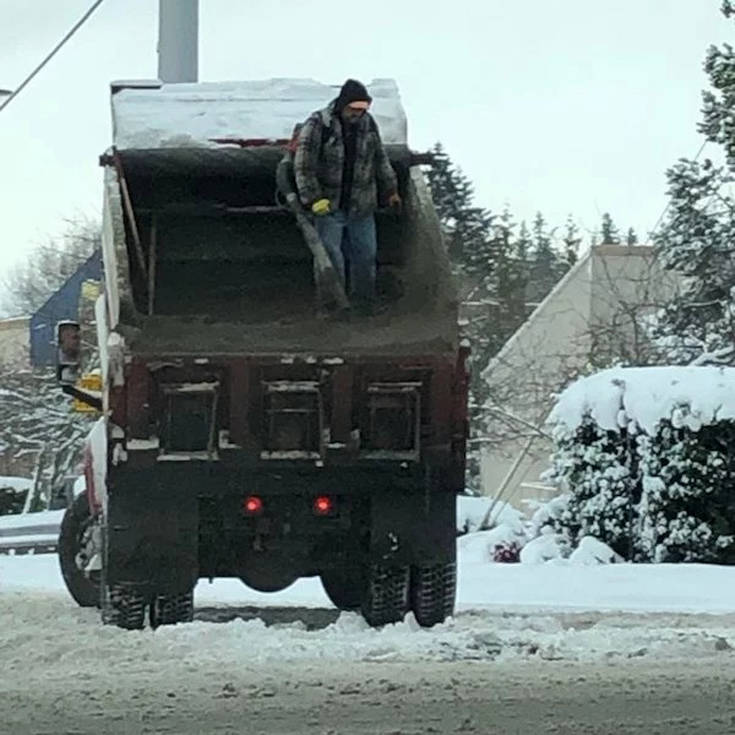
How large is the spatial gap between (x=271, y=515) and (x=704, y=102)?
19.6 metres

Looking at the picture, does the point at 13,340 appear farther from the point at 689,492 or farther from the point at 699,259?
the point at 689,492

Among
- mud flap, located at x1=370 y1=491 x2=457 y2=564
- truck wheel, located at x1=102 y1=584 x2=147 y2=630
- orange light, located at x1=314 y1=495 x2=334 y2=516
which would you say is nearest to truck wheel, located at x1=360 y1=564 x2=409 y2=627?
mud flap, located at x1=370 y1=491 x2=457 y2=564

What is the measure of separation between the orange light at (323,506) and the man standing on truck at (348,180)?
45.2 inches

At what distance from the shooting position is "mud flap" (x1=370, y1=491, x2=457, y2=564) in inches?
415

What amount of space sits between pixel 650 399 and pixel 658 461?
0.58m

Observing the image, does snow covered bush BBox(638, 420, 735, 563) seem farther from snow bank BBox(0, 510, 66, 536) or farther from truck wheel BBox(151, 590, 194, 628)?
snow bank BBox(0, 510, 66, 536)

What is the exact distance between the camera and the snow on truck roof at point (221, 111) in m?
11.6

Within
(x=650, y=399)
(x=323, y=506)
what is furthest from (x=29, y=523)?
(x=323, y=506)

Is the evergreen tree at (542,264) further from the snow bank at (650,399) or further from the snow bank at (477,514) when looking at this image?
the snow bank at (650,399)

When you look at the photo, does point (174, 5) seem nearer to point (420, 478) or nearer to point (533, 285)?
point (420, 478)

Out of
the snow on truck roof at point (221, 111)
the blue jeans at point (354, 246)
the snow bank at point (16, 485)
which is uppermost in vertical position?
the snow on truck roof at point (221, 111)

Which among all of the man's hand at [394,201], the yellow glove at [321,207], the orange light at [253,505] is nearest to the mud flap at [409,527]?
the orange light at [253,505]

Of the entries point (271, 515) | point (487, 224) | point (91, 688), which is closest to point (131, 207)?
point (271, 515)

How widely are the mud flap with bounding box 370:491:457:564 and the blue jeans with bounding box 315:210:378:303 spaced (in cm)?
120
